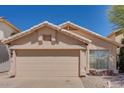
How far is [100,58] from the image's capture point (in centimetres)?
2239

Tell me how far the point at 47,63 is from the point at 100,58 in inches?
191

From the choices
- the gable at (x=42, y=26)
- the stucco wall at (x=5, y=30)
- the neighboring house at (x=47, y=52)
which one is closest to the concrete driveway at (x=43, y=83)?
the neighboring house at (x=47, y=52)

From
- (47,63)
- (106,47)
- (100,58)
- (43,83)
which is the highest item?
(106,47)

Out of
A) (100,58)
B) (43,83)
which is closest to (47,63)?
(43,83)

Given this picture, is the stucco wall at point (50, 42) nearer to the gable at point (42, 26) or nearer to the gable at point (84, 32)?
the gable at point (42, 26)

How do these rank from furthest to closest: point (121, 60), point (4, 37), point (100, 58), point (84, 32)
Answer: point (4, 37) → point (121, 60) → point (84, 32) → point (100, 58)

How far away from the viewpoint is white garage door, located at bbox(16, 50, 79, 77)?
19.8 meters

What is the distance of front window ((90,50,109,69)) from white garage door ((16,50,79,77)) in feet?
9.95

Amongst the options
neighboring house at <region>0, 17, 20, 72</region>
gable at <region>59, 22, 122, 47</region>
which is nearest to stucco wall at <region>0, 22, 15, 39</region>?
neighboring house at <region>0, 17, 20, 72</region>

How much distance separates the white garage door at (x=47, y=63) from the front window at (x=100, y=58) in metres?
3.03

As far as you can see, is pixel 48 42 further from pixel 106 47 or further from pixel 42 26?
pixel 106 47

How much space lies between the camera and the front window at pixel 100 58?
883 inches

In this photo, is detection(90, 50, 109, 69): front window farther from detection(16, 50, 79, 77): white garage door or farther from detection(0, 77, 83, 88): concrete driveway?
detection(0, 77, 83, 88): concrete driveway

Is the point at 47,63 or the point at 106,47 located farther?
the point at 106,47
